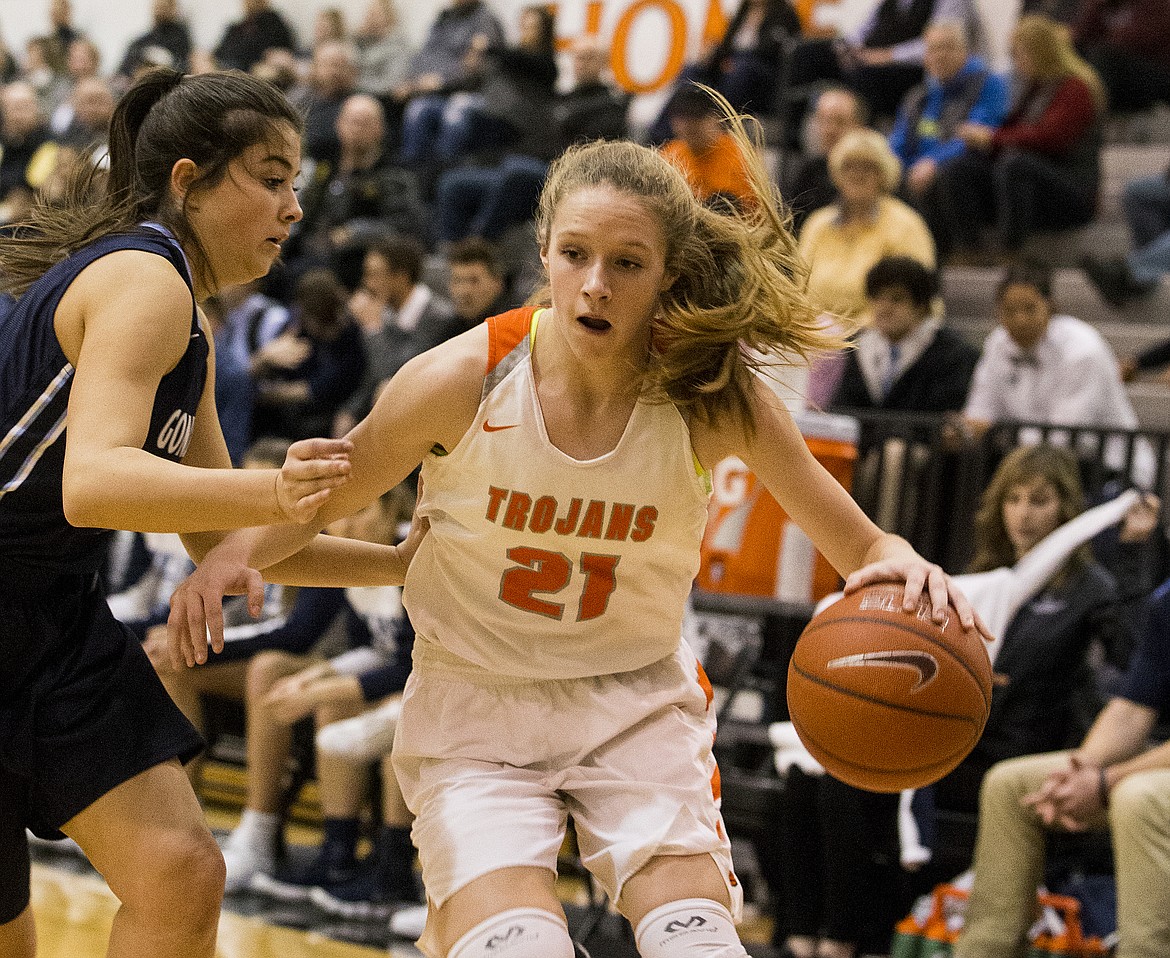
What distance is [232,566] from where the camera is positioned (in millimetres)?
2502

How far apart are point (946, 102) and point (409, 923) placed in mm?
5378

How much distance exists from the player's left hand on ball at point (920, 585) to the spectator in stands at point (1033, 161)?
17.0 ft

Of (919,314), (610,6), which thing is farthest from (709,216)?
(610,6)

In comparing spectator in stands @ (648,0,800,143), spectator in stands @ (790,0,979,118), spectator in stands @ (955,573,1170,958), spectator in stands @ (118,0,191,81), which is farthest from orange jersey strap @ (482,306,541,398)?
spectator in stands @ (118,0,191,81)

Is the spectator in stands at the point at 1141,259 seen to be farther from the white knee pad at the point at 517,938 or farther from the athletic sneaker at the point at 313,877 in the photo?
the white knee pad at the point at 517,938

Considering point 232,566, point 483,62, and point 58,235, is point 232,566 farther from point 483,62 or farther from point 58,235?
point 483,62

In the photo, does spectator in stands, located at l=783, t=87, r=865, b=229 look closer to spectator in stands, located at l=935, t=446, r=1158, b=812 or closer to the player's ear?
spectator in stands, located at l=935, t=446, r=1158, b=812

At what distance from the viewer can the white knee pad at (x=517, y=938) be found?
7.48 feet

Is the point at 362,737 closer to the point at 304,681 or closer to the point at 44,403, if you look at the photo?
the point at 304,681

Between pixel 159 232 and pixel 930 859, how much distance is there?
10.2 feet

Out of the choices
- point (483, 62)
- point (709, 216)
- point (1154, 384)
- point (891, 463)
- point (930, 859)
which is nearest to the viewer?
point (709, 216)

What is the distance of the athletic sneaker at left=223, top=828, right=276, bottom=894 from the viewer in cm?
532

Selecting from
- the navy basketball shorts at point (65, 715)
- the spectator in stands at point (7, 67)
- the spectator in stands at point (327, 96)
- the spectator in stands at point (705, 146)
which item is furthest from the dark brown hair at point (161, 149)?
the spectator in stands at point (7, 67)

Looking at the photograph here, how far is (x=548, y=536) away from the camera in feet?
8.46
